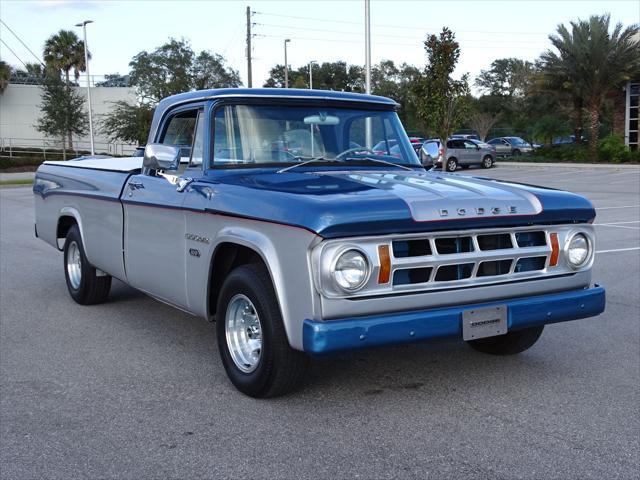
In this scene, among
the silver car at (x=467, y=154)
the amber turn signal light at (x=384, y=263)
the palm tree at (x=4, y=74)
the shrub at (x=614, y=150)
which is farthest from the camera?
the palm tree at (x=4, y=74)

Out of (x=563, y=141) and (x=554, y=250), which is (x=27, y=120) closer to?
(x=563, y=141)

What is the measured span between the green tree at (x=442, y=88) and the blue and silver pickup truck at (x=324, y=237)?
18.3 m

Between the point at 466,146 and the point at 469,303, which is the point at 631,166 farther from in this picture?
the point at 469,303

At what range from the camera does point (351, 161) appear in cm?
530

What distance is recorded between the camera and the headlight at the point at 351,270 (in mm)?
3793

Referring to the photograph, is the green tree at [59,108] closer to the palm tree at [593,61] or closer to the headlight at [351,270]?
the palm tree at [593,61]

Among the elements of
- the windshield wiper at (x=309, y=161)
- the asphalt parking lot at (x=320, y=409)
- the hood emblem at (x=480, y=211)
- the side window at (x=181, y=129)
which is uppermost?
the side window at (x=181, y=129)

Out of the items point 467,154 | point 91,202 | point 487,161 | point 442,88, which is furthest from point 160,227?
point 487,161

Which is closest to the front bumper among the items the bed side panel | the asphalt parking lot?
the asphalt parking lot

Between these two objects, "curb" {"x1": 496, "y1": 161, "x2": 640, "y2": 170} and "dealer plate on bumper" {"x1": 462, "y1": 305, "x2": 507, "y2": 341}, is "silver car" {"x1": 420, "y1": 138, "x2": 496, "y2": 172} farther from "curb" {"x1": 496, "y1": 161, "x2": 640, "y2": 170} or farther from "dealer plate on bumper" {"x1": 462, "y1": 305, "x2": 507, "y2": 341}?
"dealer plate on bumper" {"x1": 462, "y1": 305, "x2": 507, "y2": 341}

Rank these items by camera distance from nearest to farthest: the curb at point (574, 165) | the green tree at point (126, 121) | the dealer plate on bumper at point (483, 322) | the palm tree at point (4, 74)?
the dealer plate on bumper at point (483, 322)
the curb at point (574, 165)
the green tree at point (126, 121)
the palm tree at point (4, 74)

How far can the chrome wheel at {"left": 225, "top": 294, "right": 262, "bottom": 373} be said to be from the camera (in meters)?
4.50

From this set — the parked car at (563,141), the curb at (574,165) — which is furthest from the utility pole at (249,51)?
the parked car at (563,141)

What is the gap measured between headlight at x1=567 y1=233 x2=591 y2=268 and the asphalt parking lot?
0.80 metres
